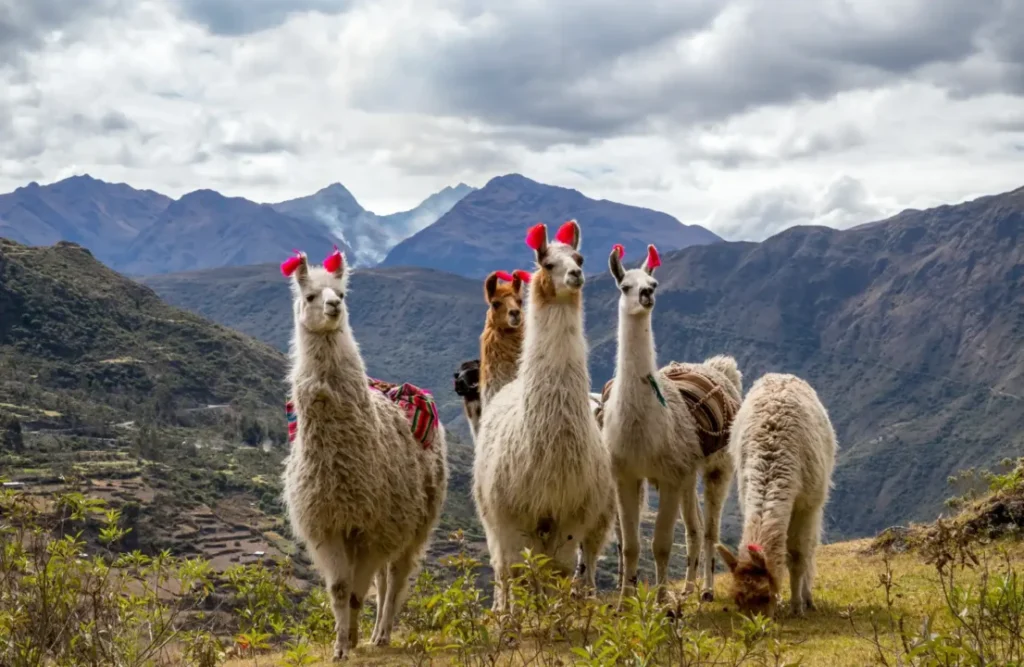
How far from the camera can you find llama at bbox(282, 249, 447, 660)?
7391mm

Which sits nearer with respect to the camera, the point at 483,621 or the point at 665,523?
the point at 483,621

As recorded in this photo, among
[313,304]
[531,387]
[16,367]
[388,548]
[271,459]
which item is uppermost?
[313,304]

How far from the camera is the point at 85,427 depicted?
81312mm

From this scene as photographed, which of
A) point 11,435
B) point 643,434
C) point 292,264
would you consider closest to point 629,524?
point 643,434

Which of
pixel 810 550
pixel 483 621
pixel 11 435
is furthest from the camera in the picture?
pixel 11 435

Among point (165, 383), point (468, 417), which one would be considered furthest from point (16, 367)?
point (468, 417)

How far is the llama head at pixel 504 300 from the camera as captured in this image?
9680mm

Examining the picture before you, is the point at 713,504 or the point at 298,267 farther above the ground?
the point at 298,267

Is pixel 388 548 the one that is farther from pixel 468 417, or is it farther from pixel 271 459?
pixel 271 459

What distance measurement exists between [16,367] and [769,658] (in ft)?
343

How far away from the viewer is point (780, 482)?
26.9 feet

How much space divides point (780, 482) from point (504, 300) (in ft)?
10.7

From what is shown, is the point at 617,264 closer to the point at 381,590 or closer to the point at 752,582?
the point at 752,582

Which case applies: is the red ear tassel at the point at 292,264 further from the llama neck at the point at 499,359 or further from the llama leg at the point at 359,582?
the llama neck at the point at 499,359
